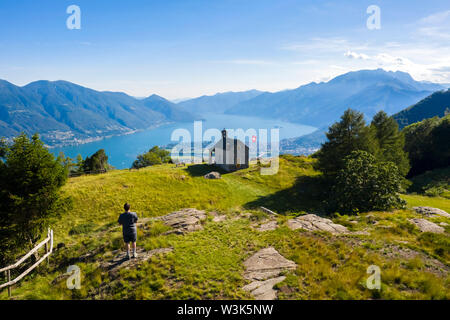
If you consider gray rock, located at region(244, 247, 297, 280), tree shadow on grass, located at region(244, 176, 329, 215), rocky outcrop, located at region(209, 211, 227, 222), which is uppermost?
gray rock, located at region(244, 247, 297, 280)

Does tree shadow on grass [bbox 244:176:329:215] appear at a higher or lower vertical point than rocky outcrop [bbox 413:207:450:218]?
lower

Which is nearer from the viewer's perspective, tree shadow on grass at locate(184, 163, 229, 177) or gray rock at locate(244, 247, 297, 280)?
gray rock at locate(244, 247, 297, 280)

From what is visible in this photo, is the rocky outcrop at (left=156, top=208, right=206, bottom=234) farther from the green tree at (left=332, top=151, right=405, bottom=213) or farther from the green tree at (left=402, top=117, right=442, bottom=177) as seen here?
the green tree at (left=402, top=117, right=442, bottom=177)

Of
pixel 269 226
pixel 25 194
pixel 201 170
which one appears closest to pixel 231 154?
pixel 201 170

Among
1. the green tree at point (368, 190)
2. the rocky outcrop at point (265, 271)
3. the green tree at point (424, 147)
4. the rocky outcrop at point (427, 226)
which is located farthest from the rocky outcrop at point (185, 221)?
the green tree at point (424, 147)

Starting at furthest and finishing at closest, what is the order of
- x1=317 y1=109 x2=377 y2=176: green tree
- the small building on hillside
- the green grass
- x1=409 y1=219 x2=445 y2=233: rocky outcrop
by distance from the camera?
the small building on hillside → x1=317 y1=109 x2=377 y2=176: green tree → x1=409 y1=219 x2=445 y2=233: rocky outcrop → the green grass

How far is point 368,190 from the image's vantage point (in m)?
24.3

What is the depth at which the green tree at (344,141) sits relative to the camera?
4030cm

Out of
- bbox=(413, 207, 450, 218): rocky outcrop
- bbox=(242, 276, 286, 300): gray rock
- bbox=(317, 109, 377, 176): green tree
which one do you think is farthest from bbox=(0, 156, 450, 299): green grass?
bbox=(317, 109, 377, 176): green tree

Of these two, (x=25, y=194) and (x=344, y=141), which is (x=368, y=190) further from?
(x=25, y=194)

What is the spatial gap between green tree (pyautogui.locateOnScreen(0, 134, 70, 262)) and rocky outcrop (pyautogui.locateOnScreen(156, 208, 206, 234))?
842 cm

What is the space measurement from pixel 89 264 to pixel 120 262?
2.46 meters

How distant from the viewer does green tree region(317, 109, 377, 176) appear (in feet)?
132
